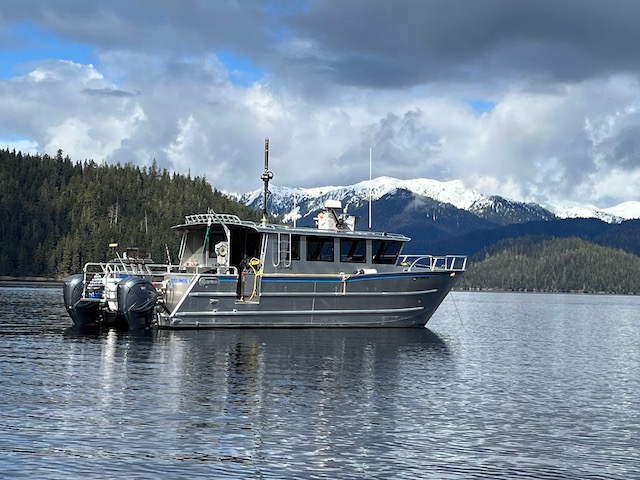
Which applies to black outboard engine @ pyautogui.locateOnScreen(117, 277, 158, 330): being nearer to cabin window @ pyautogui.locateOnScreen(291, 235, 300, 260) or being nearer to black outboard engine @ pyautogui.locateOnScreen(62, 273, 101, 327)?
black outboard engine @ pyautogui.locateOnScreen(62, 273, 101, 327)

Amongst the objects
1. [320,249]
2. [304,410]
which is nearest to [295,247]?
[320,249]

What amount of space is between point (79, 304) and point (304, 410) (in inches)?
1038

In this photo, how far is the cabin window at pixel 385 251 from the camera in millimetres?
50081

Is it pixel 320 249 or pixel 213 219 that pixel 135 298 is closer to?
pixel 213 219

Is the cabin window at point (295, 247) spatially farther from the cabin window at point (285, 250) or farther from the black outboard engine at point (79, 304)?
the black outboard engine at point (79, 304)

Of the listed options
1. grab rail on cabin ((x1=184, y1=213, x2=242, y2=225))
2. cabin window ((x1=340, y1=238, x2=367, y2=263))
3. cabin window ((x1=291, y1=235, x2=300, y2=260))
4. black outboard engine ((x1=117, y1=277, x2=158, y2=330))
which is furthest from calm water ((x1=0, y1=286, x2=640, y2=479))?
cabin window ((x1=340, y1=238, x2=367, y2=263))

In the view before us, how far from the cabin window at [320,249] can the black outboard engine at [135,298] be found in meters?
8.64

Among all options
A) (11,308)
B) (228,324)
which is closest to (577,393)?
(228,324)

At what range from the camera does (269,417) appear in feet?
74.3

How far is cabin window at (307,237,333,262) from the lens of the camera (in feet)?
157

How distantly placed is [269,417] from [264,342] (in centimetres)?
1856

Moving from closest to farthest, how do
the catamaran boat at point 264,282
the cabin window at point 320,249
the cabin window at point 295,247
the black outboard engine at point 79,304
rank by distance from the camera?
the catamaran boat at point 264,282
the black outboard engine at point 79,304
the cabin window at point 295,247
the cabin window at point 320,249

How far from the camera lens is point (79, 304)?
47.1 meters

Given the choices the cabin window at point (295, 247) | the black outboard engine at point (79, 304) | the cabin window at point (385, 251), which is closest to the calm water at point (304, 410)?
the black outboard engine at point (79, 304)
